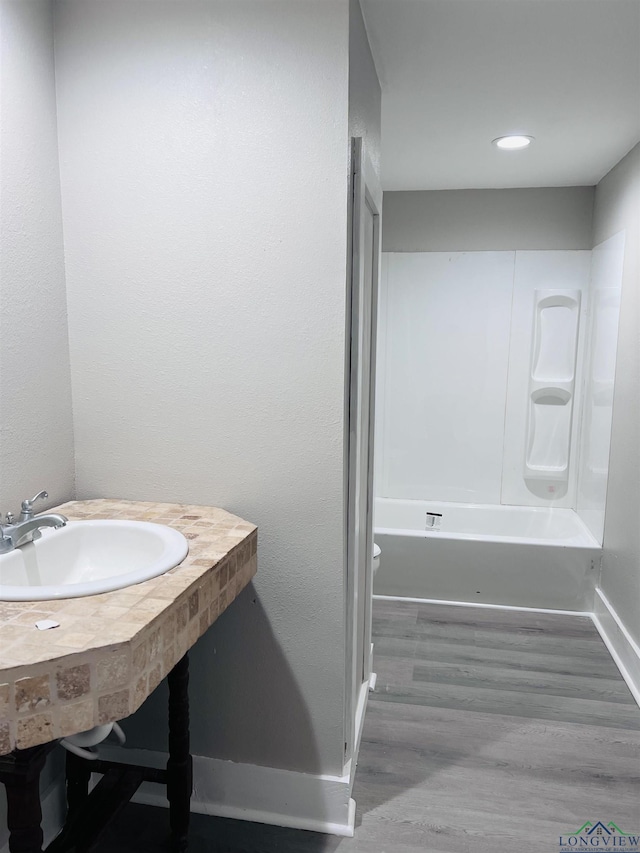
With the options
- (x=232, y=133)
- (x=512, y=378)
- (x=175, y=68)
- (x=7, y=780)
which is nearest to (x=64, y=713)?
(x=7, y=780)

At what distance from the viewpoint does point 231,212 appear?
1.80 m

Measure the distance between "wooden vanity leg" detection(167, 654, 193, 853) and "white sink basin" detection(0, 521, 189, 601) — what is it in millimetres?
307

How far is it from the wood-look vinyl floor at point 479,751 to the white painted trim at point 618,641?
0.16ft

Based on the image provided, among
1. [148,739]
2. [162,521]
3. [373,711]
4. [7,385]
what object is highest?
[7,385]

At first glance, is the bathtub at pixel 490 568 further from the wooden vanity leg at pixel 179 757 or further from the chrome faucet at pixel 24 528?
the chrome faucet at pixel 24 528

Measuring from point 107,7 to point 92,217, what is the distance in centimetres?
55

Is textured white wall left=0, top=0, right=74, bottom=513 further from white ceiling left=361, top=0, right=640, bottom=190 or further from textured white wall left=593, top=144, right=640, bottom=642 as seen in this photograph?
textured white wall left=593, top=144, right=640, bottom=642

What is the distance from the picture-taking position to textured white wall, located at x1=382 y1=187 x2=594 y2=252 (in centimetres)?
389

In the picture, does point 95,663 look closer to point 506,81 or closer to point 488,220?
point 506,81

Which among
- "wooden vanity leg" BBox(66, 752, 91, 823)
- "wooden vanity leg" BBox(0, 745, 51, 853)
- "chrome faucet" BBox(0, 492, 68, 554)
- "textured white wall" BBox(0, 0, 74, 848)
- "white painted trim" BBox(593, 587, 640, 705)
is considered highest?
"textured white wall" BBox(0, 0, 74, 848)

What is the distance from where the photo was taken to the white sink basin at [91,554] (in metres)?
1.49

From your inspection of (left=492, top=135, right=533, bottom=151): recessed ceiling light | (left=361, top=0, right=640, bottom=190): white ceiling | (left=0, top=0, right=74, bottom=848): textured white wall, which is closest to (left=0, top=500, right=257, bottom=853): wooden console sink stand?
(left=0, top=0, right=74, bottom=848): textured white wall

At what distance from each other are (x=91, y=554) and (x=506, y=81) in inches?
82.2

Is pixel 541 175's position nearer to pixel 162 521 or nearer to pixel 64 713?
pixel 162 521
